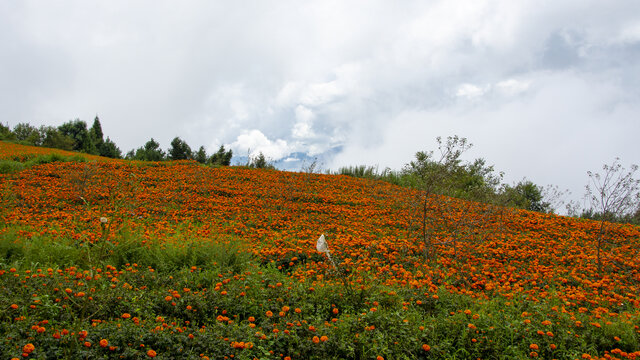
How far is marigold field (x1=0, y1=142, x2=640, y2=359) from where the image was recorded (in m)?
2.66

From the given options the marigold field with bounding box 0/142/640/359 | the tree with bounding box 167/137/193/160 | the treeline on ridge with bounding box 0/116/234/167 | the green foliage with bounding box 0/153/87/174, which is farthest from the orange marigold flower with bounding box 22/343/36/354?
the tree with bounding box 167/137/193/160

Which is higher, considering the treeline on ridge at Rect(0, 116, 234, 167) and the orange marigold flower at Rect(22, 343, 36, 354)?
the treeline on ridge at Rect(0, 116, 234, 167)

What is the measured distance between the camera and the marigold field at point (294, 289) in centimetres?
266

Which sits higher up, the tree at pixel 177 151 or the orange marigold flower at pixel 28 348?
the tree at pixel 177 151

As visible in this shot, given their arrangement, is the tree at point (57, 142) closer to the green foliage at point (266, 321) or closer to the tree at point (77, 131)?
the tree at point (77, 131)

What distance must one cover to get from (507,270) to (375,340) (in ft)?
12.0

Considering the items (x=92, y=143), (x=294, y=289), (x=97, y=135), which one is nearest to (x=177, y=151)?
(x=92, y=143)

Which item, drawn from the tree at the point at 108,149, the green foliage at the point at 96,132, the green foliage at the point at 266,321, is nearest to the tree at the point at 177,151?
the tree at the point at 108,149

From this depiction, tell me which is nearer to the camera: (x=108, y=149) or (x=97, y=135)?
(x=108, y=149)

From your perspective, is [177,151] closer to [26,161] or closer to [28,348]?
[26,161]

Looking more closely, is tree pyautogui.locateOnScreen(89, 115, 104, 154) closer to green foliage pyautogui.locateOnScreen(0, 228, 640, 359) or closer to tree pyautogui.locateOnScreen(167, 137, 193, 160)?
tree pyautogui.locateOnScreen(167, 137, 193, 160)

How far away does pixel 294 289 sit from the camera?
12.4 ft

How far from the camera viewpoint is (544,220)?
10078mm

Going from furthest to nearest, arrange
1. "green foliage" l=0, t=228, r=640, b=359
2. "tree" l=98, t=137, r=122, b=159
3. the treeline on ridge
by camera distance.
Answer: "tree" l=98, t=137, r=122, b=159
the treeline on ridge
"green foliage" l=0, t=228, r=640, b=359
